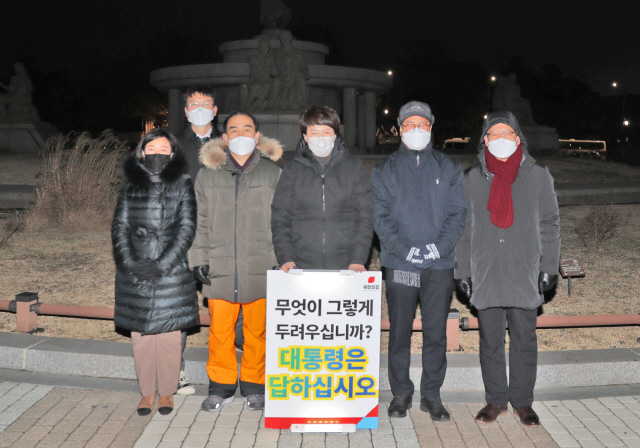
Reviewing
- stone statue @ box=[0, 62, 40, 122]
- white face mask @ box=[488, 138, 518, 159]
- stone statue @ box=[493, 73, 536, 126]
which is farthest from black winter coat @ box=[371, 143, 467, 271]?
stone statue @ box=[0, 62, 40, 122]

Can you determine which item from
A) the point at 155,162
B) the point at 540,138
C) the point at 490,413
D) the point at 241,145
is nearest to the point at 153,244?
the point at 155,162

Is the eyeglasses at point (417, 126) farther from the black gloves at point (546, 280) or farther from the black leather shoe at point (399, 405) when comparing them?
the black leather shoe at point (399, 405)

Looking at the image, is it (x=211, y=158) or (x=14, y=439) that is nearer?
(x=14, y=439)

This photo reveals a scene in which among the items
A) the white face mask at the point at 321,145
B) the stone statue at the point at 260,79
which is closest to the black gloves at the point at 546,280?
the white face mask at the point at 321,145

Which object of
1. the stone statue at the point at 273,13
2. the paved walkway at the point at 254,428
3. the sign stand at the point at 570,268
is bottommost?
the paved walkway at the point at 254,428

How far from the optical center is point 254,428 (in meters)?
4.11

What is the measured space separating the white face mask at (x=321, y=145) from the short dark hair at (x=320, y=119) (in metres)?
0.08

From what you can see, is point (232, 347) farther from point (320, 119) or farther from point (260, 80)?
point (260, 80)

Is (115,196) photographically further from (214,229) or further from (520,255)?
(520,255)

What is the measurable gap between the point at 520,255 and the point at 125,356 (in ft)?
9.87

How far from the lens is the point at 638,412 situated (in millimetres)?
4348

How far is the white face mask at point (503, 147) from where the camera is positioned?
4.16 meters

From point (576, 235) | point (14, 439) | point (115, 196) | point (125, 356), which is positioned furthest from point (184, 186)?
point (576, 235)

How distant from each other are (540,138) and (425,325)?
23867mm
